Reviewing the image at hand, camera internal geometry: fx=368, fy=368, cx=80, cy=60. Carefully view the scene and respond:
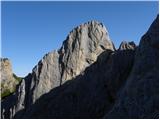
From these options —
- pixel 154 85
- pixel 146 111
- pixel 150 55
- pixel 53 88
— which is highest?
pixel 53 88

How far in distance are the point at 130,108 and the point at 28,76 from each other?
3834cm

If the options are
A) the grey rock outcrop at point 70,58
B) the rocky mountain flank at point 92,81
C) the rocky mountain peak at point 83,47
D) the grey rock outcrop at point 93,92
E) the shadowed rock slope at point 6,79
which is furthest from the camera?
the shadowed rock slope at point 6,79

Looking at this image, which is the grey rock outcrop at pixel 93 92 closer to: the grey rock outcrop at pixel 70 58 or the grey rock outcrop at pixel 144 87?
the grey rock outcrop at pixel 70 58

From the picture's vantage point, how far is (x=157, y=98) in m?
22.4

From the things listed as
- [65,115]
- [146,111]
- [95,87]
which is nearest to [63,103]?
[65,115]

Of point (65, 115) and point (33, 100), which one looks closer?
point (65, 115)

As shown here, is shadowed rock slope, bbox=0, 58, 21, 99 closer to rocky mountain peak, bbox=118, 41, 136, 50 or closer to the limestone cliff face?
the limestone cliff face

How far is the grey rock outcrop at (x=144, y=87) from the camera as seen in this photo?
22.8 meters

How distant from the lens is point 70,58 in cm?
5778

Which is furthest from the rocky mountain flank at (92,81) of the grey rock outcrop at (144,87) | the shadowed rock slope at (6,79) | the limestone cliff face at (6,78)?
the limestone cliff face at (6,78)

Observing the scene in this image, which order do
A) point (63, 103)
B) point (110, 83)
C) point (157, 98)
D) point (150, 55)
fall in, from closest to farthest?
point (157, 98), point (150, 55), point (110, 83), point (63, 103)

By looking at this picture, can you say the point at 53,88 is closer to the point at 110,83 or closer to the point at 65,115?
the point at 65,115

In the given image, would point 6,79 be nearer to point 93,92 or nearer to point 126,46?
point 126,46

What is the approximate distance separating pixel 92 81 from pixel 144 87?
1837cm
